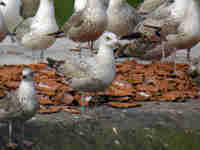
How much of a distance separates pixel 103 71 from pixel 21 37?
2.94 m

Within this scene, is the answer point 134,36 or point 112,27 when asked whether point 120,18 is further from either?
point 134,36

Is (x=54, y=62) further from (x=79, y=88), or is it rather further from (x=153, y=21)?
(x=153, y=21)

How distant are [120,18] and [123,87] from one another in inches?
91.5

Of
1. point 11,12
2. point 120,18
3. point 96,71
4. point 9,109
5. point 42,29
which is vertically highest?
point 11,12

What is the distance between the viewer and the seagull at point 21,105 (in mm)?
4812

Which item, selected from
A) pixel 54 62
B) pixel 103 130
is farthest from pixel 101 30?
pixel 103 130

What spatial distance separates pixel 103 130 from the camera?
17.0 feet

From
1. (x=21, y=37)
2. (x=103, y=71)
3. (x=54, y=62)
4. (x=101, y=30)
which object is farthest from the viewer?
(x=21, y=37)

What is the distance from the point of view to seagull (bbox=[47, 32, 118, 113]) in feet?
18.5

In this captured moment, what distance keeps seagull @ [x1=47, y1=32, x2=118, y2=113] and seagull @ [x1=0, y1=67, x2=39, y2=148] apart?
0.90m

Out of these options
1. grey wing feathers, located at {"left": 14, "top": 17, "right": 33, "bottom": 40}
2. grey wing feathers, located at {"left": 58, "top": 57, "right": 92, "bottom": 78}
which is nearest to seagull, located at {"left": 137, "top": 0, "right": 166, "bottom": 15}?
grey wing feathers, located at {"left": 14, "top": 17, "right": 33, "bottom": 40}

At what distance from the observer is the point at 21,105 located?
485cm

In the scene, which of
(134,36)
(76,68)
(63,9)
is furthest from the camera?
(63,9)

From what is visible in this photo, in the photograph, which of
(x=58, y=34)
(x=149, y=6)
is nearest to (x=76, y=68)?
(x=58, y=34)
